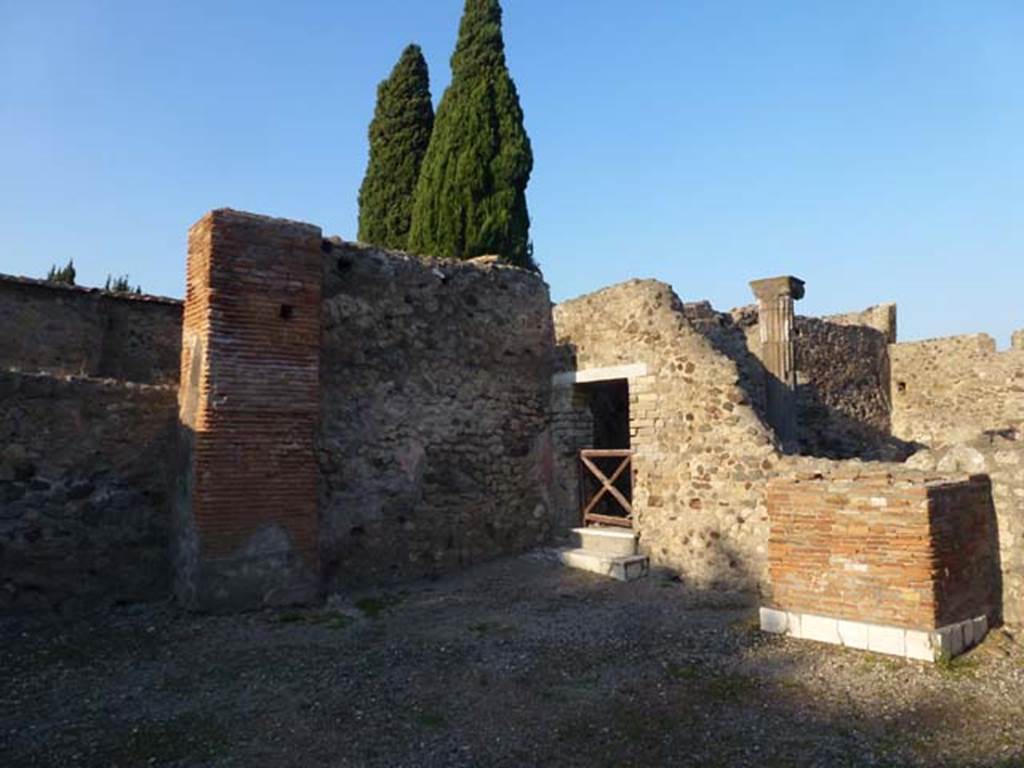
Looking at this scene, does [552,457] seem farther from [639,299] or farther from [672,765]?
[672,765]

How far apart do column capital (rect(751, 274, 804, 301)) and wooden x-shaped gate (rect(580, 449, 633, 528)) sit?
324 centimetres

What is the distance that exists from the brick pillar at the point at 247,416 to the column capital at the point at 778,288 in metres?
6.43

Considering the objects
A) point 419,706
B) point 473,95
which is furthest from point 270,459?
point 473,95

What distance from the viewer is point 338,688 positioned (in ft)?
16.3

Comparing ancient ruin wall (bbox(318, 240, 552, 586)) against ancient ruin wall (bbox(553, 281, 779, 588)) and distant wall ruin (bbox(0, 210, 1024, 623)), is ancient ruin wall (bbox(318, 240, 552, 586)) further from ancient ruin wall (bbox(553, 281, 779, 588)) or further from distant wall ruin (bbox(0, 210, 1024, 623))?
ancient ruin wall (bbox(553, 281, 779, 588))

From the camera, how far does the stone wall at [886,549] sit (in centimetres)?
529

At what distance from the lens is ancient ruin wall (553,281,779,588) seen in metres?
7.73

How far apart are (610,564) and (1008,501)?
13.0ft

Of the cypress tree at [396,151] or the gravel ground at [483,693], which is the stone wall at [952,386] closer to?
the gravel ground at [483,693]

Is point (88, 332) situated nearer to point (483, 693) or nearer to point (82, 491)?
point (82, 491)

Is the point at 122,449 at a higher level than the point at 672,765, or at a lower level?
higher

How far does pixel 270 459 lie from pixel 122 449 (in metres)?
1.53

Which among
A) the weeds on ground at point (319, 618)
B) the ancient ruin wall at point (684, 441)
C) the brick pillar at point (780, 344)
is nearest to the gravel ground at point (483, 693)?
the weeds on ground at point (319, 618)

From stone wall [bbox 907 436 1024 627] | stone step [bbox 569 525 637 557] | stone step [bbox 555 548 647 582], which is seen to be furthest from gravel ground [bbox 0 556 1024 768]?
stone step [bbox 569 525 637 557]
